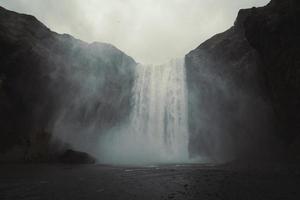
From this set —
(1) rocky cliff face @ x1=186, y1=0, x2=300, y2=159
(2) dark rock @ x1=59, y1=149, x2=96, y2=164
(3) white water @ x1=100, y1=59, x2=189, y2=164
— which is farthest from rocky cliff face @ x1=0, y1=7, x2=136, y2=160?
(1) rocky cliff face @ x1=186, y1=0, x2=300, y2=159

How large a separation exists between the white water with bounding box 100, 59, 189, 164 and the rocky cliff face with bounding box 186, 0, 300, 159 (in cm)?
278

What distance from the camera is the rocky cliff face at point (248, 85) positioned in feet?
128

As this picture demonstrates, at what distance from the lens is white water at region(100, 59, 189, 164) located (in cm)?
6328

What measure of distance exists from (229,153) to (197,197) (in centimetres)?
4429

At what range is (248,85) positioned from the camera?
53281mm

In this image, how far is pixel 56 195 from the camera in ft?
46.6

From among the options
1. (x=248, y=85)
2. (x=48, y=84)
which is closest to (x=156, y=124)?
(x=248, y=85)

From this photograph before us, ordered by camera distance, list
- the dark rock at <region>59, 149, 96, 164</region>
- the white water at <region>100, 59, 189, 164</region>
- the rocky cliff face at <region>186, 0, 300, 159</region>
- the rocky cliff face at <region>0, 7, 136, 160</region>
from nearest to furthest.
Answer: the rocky cliff face at <region>186, 0, 300, 159</region> < the dark rock at <region>59, 149, 96, 164</region> < the rocky cliff face at <region>0, 7, 136, 160</region> < the white water at <region>100, 59, 189, 164</region>

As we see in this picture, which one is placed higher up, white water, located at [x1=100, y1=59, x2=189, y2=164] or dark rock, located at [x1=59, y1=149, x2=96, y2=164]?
white water, located at [x1=100, y1=59, x2=189, y2=164]

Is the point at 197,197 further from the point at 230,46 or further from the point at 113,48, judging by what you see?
the point at 113,48

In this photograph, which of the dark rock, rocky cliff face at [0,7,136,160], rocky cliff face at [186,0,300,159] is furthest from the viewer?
rocky cliff face at [0,7,136,160]

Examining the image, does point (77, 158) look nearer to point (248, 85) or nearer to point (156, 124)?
point (156, 124)

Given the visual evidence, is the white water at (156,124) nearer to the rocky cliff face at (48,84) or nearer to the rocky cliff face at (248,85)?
the rocky cliff face at (248,85)

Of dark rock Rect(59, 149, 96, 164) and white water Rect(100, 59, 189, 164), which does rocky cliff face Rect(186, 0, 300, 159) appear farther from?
dark rock Rect(59, 149, 96, 164)
